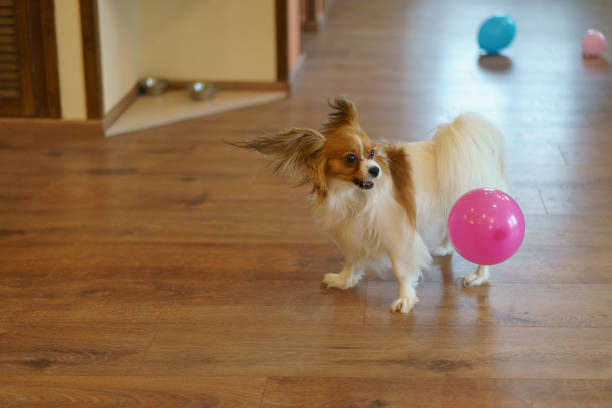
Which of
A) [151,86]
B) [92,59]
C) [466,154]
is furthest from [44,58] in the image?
[466,154]

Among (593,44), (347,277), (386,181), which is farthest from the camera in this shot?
(593,44)

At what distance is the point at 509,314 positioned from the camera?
7.61ft

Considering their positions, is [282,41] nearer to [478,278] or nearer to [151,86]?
[151,86]

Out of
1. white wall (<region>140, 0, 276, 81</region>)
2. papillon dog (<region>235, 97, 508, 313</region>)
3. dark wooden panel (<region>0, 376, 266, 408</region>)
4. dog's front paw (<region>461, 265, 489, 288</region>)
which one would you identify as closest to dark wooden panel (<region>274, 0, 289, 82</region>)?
white wall (<region>140, 0, 276, 81</region>)

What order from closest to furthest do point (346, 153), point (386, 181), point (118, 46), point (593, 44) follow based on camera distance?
point (346, 153) < point (386, 181) < point (118, 46) < point (593, 44)

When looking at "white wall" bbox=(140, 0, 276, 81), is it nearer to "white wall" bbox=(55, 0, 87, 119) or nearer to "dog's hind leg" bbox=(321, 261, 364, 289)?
"white wall" bbox=(55, 0, 87, 119)

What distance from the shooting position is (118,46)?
4.22 metres

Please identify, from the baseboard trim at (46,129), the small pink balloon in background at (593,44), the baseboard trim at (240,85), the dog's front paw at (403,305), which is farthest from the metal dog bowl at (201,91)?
the small pink balloon in background at (593,44)

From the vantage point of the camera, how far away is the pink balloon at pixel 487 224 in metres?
2.24

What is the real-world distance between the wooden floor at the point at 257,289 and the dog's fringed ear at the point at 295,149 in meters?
0.47

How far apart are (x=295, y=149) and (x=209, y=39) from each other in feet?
8.86

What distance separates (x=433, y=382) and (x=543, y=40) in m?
4.65

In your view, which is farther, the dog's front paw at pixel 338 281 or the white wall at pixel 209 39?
the white wall at pixel 209 39

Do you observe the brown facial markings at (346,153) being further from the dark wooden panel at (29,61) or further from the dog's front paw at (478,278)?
the dark wooden panel at (29,61)
